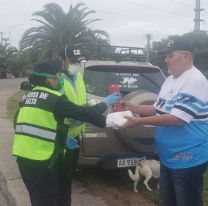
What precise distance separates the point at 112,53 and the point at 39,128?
373 centimetres

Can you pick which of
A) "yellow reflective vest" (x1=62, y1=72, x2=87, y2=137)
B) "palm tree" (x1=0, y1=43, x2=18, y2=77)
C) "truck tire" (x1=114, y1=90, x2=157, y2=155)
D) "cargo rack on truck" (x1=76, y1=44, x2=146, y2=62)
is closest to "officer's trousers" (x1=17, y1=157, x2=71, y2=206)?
"yellow reflective vest" (x1=62, y1=72, x2=87, y2=137)

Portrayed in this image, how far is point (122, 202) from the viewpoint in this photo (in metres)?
5.40

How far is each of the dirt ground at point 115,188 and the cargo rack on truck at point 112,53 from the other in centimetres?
171

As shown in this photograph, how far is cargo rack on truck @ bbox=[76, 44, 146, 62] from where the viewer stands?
7.04 m

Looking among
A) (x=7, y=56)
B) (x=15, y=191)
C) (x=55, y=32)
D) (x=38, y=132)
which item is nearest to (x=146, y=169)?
(x=15, y=191)

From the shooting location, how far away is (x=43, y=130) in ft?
11.5

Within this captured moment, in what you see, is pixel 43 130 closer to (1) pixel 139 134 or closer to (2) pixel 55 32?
(1) pixel 139 134

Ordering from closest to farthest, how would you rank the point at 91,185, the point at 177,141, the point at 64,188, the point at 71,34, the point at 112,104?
the point at 177,141
the point at 112,104
the point at 64,188
the point at 91,185
the point at 71,34

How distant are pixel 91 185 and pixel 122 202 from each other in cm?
91

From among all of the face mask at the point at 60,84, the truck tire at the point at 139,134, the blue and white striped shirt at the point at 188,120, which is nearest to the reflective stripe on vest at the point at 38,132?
the face mask at the point at 60,84

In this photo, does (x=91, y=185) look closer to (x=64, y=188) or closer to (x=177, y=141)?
(x=64, y=188)

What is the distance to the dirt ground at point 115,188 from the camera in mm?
5430

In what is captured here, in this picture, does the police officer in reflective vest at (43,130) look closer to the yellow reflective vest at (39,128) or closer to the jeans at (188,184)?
the yellow reflective vest at (39,128)

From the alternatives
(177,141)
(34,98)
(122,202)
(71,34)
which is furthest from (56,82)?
(71,34)
